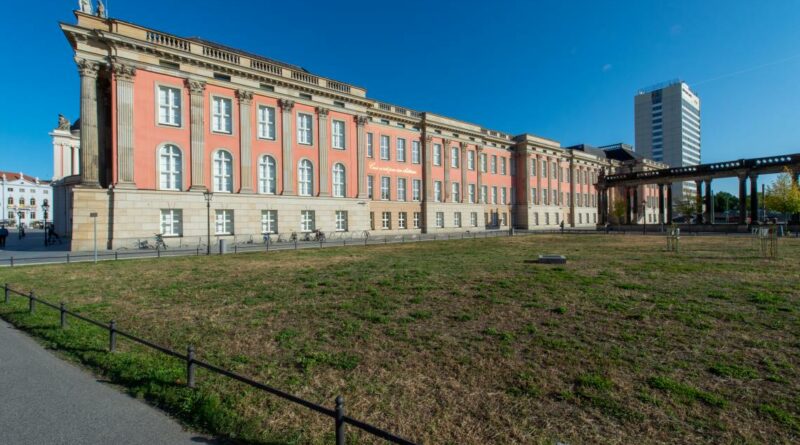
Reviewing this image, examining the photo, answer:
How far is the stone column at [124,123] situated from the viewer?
85.0ft

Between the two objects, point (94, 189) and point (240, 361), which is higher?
point (94, 189)

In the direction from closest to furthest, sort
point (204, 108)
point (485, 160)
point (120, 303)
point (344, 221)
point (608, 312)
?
point (608, 312), point (120, 303), point (204, 108), point (344, 221), point (485, 160)

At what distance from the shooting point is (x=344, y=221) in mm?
38688

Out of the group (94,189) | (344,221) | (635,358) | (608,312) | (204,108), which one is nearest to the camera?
(635,358)

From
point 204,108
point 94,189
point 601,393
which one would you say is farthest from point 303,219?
point 601,393

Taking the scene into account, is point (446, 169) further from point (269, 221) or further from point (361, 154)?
point (269, 221)

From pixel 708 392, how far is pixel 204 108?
111 ft

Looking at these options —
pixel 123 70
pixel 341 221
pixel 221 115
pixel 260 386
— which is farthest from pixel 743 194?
pixel 123 70

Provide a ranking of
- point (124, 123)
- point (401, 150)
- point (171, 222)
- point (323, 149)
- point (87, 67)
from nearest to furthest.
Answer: point (87, 67) → point (124, 123) → point (171, 222) → point (323, 149) → point (401, 150)

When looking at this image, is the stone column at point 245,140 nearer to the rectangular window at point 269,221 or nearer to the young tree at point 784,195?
the rectangular window at point 269,221

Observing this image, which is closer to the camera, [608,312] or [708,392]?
[708,392]

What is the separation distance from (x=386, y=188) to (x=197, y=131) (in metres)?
21.9

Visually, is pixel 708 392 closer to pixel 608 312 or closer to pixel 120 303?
pixel 608 312

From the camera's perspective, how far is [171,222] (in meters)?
28.2
